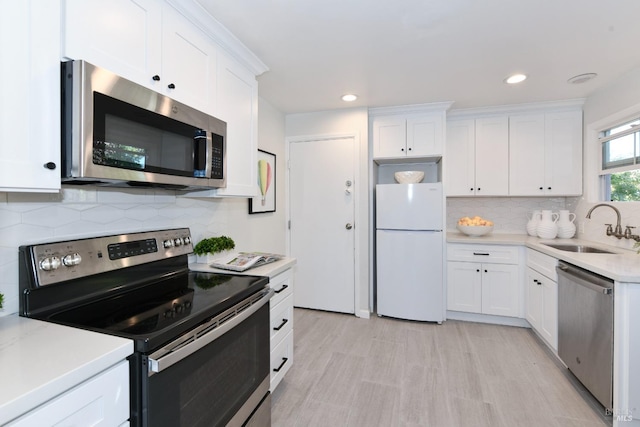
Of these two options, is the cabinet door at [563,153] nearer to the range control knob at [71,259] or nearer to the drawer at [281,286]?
the drawer at [281,286]

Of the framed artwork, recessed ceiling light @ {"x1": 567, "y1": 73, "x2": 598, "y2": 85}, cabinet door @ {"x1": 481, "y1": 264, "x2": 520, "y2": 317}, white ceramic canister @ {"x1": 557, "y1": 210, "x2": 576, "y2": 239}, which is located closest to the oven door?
the framed artwork

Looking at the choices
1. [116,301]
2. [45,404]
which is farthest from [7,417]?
[116,301]

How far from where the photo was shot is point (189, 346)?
3.59 feet

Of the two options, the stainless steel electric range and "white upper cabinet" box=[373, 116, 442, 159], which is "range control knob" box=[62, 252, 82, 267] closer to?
the stainless steel electric range

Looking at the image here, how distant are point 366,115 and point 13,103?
300cm

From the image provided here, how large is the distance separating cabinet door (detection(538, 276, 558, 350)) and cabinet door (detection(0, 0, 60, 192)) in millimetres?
3201

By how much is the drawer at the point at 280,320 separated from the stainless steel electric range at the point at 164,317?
26 cm

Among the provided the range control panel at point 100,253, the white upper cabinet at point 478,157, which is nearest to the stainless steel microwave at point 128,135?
the range control panel at point 100,253

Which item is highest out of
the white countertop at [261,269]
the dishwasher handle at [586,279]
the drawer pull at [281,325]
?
the white countertop at [261,269]

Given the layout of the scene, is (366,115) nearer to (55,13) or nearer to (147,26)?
(147,26)

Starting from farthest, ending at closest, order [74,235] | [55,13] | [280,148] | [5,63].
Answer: [280,148] → [74,235] → [55,13] → [5,63]

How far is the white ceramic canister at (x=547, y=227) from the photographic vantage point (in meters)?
3.31

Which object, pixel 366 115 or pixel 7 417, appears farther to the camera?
pixel 366 115

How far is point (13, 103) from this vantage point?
921mm
